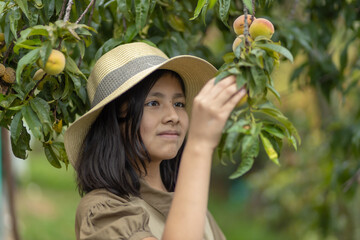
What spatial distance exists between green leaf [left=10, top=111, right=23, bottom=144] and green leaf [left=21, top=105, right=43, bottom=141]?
35 mm

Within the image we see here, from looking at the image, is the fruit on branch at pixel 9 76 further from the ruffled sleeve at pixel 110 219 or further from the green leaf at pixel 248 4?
the green leaf at pixel 248 4

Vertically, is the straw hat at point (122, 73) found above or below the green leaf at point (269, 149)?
above

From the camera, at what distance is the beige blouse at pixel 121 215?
161 cm

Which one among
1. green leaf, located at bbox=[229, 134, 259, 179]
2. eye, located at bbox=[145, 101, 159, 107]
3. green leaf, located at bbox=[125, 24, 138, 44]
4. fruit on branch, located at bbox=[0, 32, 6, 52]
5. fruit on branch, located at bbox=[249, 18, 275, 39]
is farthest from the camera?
green leaf, located at bbox=[125, 24, 138, 44]

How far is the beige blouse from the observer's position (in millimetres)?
1613

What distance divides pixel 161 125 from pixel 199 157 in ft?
1.31

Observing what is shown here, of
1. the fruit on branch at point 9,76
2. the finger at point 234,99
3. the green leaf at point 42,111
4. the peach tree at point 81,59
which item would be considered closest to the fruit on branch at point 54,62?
the peach tree at point 81,59

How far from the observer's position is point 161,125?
6.12 ft

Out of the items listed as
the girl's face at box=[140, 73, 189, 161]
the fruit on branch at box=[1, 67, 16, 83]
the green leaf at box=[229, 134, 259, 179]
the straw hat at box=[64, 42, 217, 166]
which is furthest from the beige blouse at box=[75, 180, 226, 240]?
the fruit on branch at box=[1, 67, 16, 83]

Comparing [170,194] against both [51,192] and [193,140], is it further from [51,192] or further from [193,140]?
[51,192]

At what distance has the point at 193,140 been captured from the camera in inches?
58.8

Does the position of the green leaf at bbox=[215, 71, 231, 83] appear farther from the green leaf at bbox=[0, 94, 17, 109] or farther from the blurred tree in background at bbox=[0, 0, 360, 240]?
the green leaf at bbox=[0, 94, 17, 109]

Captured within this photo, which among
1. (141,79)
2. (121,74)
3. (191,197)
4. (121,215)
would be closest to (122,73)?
(121,74)

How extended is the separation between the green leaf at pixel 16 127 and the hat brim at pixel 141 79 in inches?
6.3
